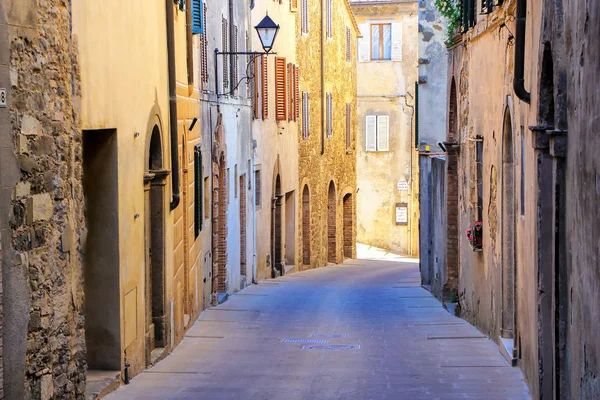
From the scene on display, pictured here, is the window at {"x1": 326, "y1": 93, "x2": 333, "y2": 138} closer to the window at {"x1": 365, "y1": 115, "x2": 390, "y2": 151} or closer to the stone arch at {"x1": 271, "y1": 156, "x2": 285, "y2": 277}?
the window at {"x1": 365, "y1": 115, "x2": 390, "y2": 151}

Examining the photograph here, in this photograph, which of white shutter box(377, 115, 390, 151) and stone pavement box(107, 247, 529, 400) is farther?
white shutter box(377, 115, 390, 151)

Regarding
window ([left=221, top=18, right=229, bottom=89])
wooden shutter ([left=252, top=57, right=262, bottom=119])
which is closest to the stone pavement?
window ([left=221, top=18, right=229, bottom=89])

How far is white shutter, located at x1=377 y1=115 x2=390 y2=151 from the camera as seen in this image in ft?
137

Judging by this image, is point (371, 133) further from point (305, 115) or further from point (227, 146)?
point (227, 146)

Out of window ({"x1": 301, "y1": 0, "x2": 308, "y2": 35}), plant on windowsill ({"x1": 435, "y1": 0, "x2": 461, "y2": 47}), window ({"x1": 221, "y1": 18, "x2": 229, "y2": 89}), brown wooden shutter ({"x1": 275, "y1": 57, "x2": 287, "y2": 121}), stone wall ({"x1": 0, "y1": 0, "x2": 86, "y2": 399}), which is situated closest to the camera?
stone wall ({"x1": 0, "y1": 0, "x2": 86, "y2": 399})

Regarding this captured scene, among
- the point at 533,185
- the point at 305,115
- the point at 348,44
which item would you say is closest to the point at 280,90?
the point at 305,115

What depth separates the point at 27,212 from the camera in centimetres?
675

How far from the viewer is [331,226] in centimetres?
3566

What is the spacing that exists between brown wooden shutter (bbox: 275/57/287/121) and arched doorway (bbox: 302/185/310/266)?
531 centimetres

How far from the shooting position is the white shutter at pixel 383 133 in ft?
137

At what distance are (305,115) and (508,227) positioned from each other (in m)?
20.1

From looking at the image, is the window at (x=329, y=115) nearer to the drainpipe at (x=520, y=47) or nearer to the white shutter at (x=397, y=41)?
the white shutter at (x=397, y=41)

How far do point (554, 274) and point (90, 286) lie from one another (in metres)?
4.32

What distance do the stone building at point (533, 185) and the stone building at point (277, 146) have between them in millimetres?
8129
